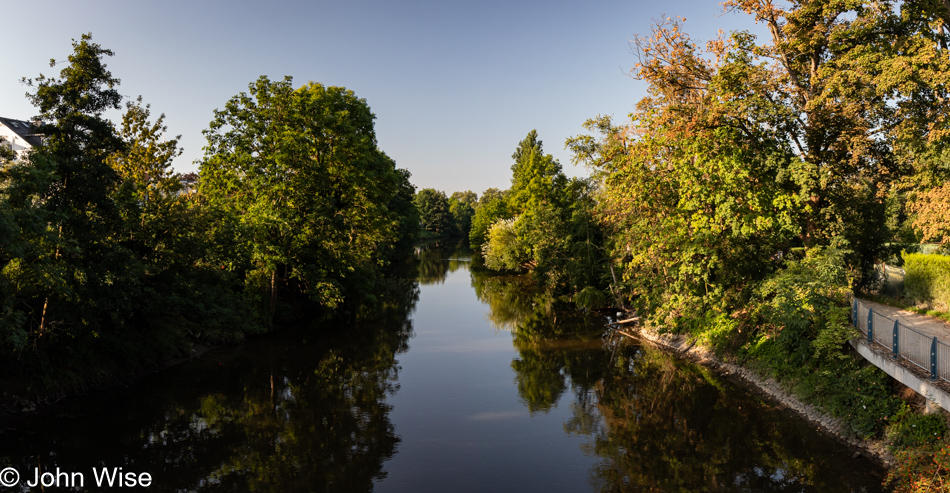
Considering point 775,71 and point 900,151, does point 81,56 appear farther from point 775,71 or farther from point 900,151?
point 900,151

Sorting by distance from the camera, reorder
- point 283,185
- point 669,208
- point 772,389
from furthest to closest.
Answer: point 283,185 → point 669,208 → point 772,389

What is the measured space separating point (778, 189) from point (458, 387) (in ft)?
42.9

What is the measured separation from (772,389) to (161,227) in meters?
21.4

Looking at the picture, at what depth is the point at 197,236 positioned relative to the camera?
20922mm

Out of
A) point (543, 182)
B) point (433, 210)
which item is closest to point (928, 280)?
point (543, 182)

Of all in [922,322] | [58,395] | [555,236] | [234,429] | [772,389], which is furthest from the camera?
[555,236]

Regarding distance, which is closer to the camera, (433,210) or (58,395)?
(58,395)

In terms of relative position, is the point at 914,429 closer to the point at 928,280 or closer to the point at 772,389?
the point at 772,389

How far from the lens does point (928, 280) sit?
765 inches

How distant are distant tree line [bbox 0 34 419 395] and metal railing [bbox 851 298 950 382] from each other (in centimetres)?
1944

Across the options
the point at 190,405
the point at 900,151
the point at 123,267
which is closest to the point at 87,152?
the point at 123,267

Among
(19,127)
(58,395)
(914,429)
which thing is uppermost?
(19,127)

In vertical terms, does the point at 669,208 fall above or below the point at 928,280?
above

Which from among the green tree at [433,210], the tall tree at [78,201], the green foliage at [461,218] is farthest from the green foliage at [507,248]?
the green foliage at [461,218]
